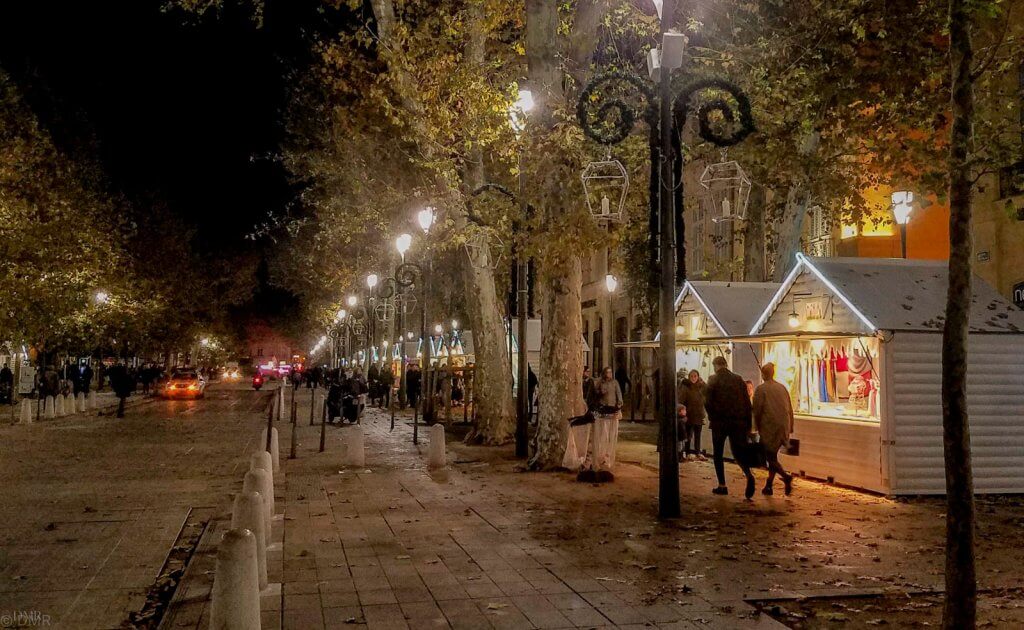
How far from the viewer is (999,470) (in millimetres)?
12828

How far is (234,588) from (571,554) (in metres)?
4.19

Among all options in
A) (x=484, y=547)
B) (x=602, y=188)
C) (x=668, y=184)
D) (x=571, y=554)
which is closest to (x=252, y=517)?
(x=484, y=547)

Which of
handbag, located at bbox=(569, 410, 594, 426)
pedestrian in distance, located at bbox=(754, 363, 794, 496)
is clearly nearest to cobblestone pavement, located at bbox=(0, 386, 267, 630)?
handbag, located at bbox=(569, 410, 594, 426)

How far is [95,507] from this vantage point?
1166 cm

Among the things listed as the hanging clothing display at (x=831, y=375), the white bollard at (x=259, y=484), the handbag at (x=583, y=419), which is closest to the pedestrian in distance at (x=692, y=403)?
the hanging clothing display at (x=831, y=375)

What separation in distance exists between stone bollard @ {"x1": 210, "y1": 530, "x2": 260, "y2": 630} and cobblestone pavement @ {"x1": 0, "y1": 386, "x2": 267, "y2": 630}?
1926 mm

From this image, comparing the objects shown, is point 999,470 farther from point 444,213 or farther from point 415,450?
point 444,213

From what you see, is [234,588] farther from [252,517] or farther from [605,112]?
[605,112]

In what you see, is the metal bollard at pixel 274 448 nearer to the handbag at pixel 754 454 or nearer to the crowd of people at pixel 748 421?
the crowd of people at pixel 748 421

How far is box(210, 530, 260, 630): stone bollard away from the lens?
512cm

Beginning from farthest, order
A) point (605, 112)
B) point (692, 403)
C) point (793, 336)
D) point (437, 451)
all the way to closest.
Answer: point (692, 403), point (437, 451), point (793, 336), point (605, 112)

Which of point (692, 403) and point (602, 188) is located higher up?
point (602, 188)

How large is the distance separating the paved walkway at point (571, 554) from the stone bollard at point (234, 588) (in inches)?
46.3

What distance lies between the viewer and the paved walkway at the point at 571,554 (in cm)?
672
